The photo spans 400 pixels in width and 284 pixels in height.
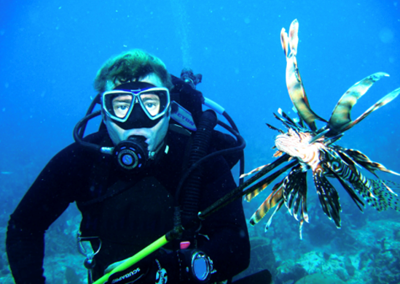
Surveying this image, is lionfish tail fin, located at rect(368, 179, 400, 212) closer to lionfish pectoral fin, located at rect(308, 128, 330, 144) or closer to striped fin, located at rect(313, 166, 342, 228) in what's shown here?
striped fin, located at rect(313, 166, 342, 228)

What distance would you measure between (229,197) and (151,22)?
441 feet

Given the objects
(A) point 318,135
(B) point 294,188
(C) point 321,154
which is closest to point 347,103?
(A) point 318,135

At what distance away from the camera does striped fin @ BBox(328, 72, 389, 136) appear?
726 mm

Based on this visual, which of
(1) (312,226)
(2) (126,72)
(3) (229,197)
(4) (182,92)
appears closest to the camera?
(3) (229,197)

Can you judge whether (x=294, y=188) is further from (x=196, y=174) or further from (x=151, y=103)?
(x=151, y=103)

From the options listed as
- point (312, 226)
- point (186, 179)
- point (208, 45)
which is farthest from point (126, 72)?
point (208, 45)

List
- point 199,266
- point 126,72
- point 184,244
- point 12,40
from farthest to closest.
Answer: point 12,40
point 126,72
point 184,244
point 199,266

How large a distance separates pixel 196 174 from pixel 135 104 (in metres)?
1.07

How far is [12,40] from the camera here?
114 m

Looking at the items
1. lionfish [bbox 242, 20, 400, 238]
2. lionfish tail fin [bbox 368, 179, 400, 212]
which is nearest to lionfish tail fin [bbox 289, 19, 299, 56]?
lionfish [bbox 242, 20, 400, 238]

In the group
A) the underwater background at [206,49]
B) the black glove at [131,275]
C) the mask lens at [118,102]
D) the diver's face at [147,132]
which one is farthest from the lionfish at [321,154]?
the underwater background at [206,49]

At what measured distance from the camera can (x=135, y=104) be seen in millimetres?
2391

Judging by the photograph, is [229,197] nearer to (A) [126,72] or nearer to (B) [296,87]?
(B) [296,87]

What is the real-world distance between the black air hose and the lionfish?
3.26ft
